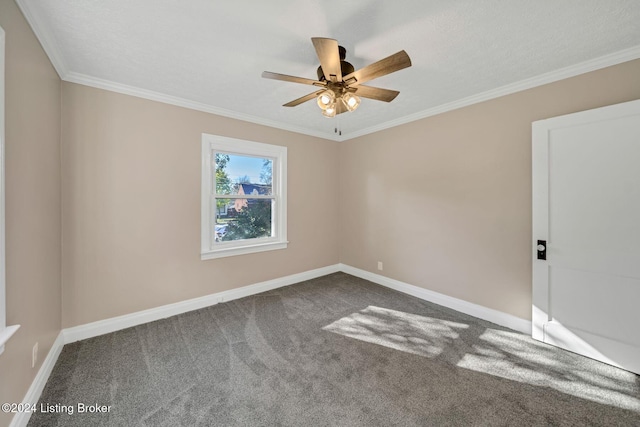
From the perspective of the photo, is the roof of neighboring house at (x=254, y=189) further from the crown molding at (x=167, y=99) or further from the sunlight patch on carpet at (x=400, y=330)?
the sunlight patch on carpet at (x=400, y=330)

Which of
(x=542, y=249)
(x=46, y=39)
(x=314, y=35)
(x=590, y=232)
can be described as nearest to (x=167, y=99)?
(x=46, y=39)

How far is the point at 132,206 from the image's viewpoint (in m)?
2.60

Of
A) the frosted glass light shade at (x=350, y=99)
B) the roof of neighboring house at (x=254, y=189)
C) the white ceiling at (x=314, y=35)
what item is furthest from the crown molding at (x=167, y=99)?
the frosted glass light shade at (x=350, y=99)

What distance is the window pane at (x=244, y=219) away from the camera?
130 inches

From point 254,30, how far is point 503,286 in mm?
3334

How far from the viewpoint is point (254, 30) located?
173 cm

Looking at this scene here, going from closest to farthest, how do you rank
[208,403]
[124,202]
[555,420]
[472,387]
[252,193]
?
1. [555,420]
2. [208,403]
3. [472,387]
4. [124,202]
5. [252,193]

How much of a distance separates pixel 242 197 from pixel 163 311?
164cm

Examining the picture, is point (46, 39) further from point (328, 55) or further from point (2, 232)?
point (328, 55)

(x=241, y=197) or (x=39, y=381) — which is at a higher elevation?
(x=241, y=197)

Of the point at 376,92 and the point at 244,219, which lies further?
the point at 244,219

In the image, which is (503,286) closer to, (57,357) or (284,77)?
(284,77)

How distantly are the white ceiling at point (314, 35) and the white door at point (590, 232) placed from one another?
1.98 feet

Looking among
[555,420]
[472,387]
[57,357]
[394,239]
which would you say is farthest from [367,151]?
[57,357]
